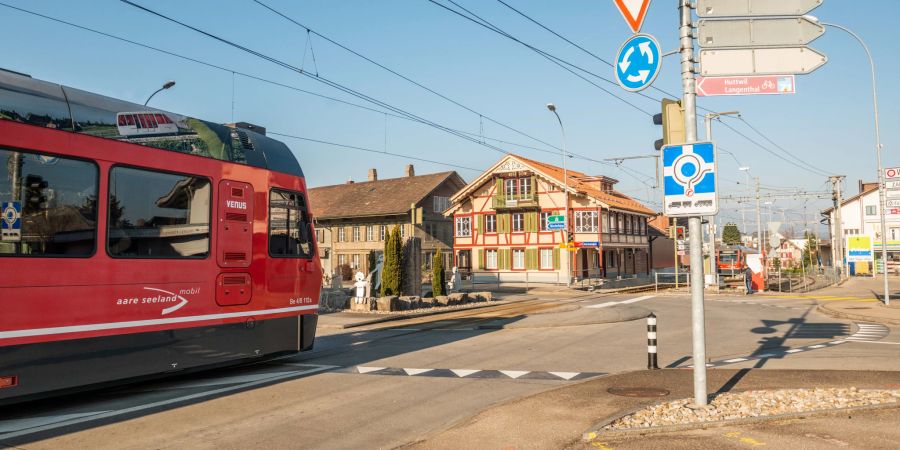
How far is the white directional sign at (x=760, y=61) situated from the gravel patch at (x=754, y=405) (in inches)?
143

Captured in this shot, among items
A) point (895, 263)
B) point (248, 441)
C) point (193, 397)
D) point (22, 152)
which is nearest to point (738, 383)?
point (248, 441)

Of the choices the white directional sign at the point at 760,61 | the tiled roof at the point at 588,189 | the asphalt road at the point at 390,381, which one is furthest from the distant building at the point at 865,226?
the white directional sign at the point at 760,61

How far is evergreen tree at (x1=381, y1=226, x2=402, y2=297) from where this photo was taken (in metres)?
24.2

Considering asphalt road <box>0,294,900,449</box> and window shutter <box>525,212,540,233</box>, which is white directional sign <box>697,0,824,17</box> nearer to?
asphalt road <box>0,294,900,449</box>

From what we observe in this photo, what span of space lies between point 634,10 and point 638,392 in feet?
15.3

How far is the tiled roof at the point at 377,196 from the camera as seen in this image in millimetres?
55625

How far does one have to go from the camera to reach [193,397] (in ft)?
27.0

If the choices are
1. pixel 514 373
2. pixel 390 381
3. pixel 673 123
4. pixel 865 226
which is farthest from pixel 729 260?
pixel 673 123

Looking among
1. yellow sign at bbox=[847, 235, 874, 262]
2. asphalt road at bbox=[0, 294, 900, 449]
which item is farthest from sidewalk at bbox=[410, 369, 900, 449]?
yellow sign at bbox=[847, 235, 874, 262]

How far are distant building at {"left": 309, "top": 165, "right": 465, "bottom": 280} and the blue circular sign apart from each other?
46.2 metres

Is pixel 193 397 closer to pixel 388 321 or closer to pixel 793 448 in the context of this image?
pixel 793 448

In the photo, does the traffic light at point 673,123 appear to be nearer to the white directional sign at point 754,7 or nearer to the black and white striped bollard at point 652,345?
the white directional sign at point 754,7

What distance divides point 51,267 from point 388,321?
1305 cm

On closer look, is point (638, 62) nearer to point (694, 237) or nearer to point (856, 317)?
point (694, 237)
